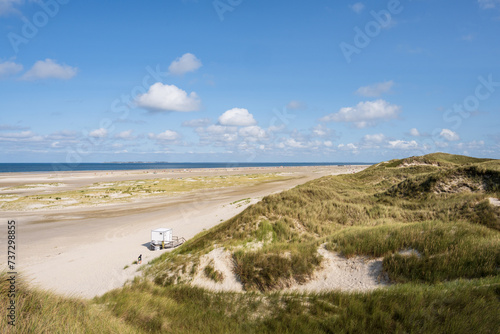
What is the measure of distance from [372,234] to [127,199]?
4505 centimetres

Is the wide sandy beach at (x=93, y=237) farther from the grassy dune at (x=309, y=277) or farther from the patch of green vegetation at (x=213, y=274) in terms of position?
the patch of green vegetation at (x=213, y=274)

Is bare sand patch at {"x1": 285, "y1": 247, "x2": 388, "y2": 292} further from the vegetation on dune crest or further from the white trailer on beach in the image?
the white trailer on beach

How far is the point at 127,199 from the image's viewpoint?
46531 mm

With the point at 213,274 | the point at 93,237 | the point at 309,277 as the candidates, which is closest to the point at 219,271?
the point at 213,274

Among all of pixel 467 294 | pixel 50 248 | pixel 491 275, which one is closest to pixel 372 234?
pixel 491 275

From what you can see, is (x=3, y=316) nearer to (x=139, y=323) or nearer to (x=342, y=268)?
(x=139, y=323)

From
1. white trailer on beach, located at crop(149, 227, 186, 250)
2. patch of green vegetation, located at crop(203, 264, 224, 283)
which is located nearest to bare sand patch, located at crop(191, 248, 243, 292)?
patch of green vegetation, located at crop(203, 264, 224, 283)

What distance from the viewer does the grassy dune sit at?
5.83 m

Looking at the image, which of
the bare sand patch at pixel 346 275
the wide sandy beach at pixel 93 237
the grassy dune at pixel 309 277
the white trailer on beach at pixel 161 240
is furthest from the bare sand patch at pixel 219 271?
the white trailer on beach at pixel 161 240

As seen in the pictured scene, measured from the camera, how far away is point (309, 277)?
1110 centimetres

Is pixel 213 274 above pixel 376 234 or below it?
below

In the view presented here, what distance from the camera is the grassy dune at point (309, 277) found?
5.83 m

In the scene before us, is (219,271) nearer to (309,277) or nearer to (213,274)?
(213,274)

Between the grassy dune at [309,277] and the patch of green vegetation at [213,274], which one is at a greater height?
the grassy dune at [309,277]
